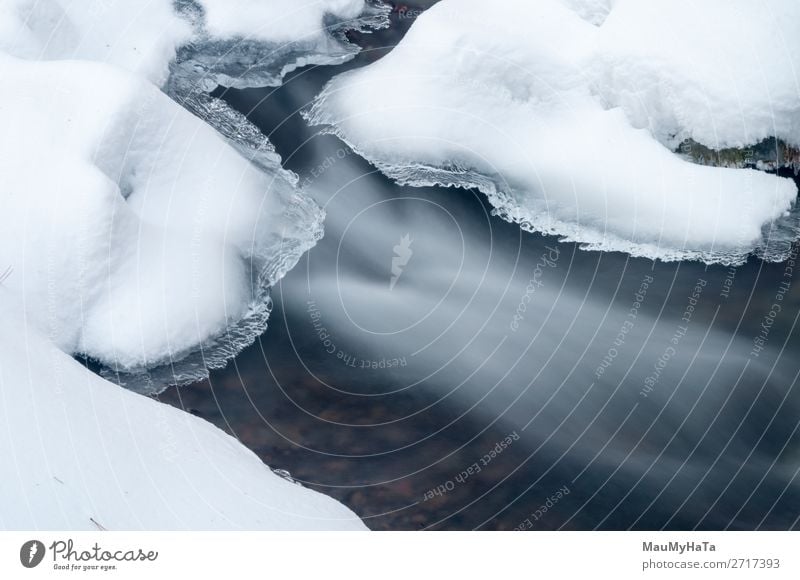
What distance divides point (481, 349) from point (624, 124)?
2775mm

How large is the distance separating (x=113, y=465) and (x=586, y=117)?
567 cm

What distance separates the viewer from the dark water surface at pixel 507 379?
781 centimetres

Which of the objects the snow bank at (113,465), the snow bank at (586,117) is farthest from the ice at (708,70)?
the snow bank at (113,465)

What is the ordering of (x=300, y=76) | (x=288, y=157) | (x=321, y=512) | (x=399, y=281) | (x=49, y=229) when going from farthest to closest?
(x=300, y=76), (x=288, y=157), (x=399, y=281), (x=49, y=229), (x=321, y=512)

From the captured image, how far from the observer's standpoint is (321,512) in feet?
23.9

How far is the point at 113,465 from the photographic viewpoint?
6.77 metres

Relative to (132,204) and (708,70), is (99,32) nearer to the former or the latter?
(132,204)

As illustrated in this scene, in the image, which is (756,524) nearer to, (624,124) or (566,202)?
(566,202)
